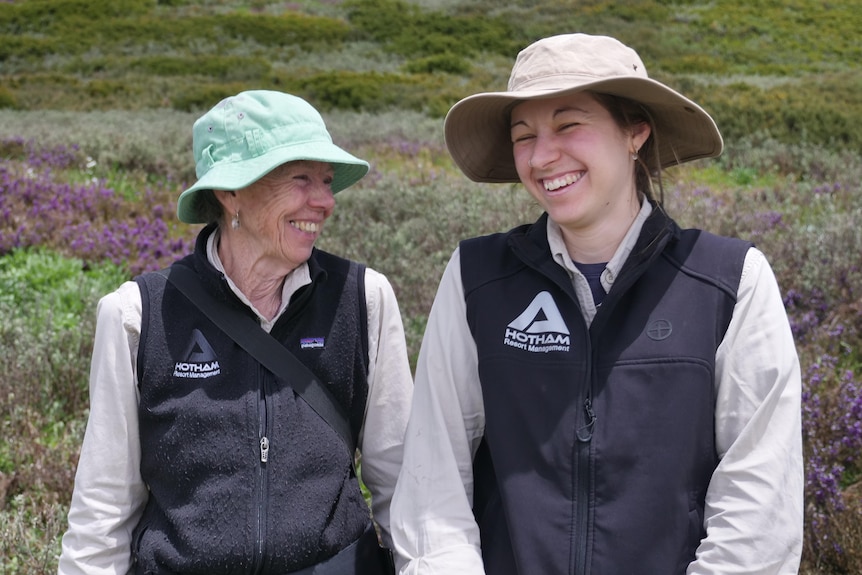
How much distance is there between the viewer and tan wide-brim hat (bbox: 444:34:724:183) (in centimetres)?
213

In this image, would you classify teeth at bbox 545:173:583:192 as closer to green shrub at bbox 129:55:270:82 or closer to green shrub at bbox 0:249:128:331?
green shrub at bbox 0:249:128:331

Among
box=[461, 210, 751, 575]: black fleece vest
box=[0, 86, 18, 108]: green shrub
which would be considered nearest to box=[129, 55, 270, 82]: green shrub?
box=[0, 86, 18, 108]: green shrub

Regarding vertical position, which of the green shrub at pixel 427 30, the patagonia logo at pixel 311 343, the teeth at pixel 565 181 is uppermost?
the green shrub at pixel 427 30

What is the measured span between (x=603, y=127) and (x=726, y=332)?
1.98 ft

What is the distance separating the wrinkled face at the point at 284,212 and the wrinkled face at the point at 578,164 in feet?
2.27

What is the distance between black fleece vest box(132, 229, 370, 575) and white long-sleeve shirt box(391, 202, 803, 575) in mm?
305

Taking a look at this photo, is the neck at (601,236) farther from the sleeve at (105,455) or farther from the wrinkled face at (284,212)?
the sleeve at (105,455)

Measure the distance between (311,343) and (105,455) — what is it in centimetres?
65

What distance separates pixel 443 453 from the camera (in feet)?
7.16

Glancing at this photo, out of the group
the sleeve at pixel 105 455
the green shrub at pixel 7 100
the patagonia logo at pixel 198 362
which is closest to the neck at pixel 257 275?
the patagonia logo at pixel 198 362

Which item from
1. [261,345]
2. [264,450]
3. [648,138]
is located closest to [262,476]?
[264,450]

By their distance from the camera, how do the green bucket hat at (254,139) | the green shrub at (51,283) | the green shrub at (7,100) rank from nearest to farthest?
the green bucket hat at (254,139) → the green shrub at (51,283) → the green shrub at (7,100)

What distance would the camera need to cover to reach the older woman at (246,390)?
93.2 inches

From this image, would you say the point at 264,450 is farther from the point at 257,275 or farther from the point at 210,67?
the point at 210,67
